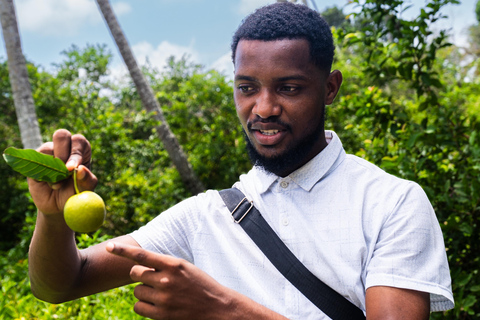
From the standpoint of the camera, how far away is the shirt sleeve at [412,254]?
1.29 m

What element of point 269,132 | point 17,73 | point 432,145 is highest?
point 17,73

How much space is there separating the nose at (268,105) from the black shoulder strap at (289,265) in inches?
14.3

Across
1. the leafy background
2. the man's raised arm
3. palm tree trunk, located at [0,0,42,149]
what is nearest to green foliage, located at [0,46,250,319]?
the leafy background

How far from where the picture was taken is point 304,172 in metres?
1.65

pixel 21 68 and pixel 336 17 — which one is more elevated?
pixel 336 17

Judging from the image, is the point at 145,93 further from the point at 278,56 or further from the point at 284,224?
the point at 284,224

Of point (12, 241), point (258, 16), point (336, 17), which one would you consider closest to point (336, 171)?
point (258, 16)

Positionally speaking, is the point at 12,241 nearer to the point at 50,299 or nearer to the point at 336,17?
the point at 50,299

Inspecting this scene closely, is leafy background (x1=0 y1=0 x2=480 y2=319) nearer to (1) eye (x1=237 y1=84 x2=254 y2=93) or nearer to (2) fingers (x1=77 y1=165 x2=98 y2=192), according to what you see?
(1) eye (x1=237 y1=84 x2=254 y2=93)

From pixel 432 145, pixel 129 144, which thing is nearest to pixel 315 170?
pixel 432 145

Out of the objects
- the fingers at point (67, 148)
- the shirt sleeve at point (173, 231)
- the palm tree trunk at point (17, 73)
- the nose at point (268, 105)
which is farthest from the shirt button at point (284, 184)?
the palm tree trunk at point (17, 73)

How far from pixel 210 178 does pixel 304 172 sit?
6.51 meters

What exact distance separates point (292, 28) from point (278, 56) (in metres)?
0.14

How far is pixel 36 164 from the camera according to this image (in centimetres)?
129
